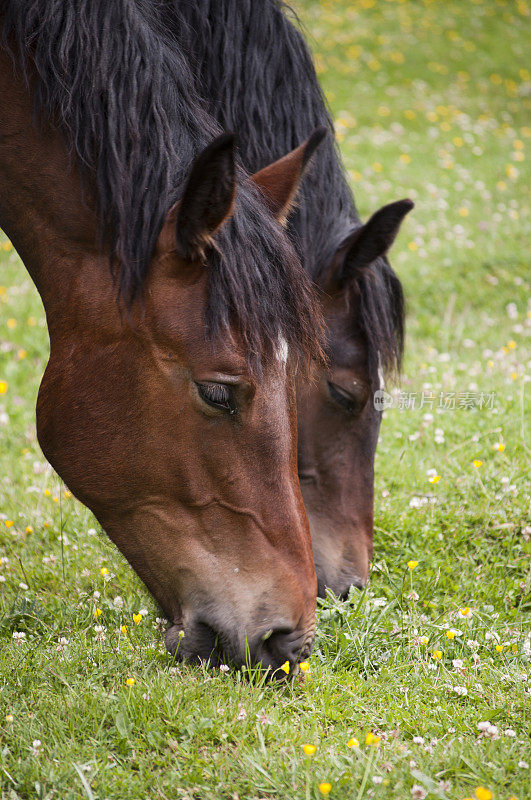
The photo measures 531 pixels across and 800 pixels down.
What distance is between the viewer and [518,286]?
27.6 ft

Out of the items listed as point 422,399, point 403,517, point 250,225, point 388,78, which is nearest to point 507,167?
point 388,78

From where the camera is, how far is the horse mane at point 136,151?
2695 mm

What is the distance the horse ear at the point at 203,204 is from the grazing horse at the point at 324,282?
3.81 feet

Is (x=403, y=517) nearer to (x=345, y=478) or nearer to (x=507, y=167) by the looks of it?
(x=345, y=478)

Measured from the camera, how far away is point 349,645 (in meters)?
3.28

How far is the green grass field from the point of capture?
8.19ft

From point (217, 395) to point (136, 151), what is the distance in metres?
0.94

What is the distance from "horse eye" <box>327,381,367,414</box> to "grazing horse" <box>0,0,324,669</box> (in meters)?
0.99

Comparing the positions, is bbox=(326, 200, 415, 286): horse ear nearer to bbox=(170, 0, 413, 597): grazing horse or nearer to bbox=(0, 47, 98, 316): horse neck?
bbox=(170, 0, 413, 597): grazing horse

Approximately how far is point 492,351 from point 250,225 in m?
4.47

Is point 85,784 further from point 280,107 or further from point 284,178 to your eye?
point 280,107

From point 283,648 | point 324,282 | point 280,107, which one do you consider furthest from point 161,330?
point 280,107

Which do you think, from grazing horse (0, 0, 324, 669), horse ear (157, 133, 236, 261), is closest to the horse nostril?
grazing horse (0, 0, 324, 669)

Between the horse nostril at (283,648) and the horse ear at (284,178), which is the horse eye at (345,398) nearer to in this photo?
the horse ear at (284,178)
